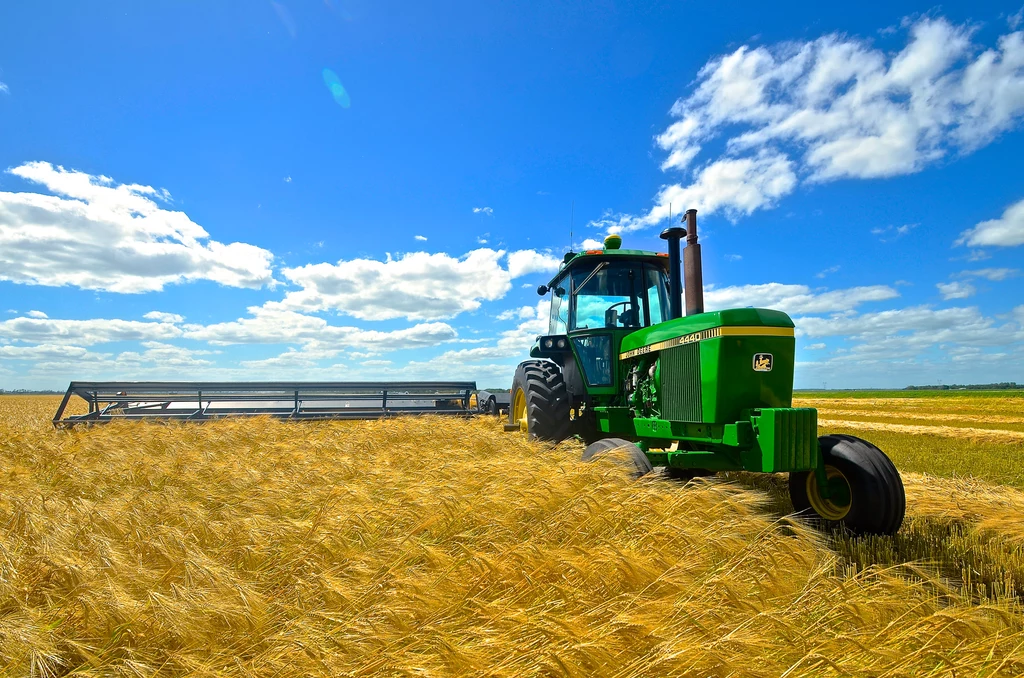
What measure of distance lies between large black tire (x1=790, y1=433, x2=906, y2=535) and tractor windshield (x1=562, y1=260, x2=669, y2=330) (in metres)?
2.70

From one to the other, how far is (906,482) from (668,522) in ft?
13.9

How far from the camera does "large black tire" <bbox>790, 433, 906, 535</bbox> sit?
140 inches

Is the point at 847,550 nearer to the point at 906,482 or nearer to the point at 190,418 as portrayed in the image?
the point at 906,482

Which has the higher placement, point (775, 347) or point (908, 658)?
point (775, 347)

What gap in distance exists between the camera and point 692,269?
5.02 m

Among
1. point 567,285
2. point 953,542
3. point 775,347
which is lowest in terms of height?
point 953,542

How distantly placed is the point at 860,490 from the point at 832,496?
37 cm

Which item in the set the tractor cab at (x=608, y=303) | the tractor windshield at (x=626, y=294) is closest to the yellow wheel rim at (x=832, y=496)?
the tractor cab at (x=608, y=303)

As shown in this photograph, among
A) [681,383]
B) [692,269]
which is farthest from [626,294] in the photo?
[681,383]

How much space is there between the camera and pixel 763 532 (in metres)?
3.10

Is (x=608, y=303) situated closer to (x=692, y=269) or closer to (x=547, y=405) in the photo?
(x=547, y=405)

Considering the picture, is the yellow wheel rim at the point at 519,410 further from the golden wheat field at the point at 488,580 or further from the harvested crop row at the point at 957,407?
the harvested crop row at the point at 957,407

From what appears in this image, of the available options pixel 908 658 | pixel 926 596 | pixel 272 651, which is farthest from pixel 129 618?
pixel 926 596

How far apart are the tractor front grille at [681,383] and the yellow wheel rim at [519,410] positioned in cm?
290
